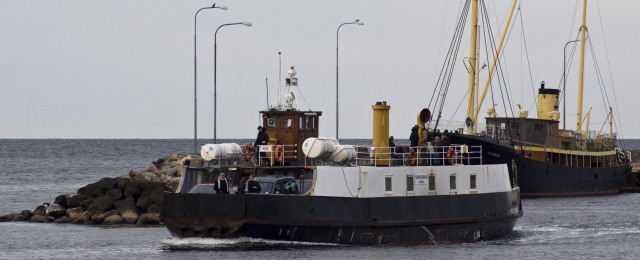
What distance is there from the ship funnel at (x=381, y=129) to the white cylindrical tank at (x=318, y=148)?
2382 millimetres

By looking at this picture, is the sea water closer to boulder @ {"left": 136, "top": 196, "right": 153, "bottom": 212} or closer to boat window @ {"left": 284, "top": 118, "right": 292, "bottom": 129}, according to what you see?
boulder @ {"left": 136, "top": 196, "right": 153, "bottom": 212}

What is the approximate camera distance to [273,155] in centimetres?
3812

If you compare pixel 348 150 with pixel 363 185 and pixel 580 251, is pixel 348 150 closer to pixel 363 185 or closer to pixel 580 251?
pixel 363 185

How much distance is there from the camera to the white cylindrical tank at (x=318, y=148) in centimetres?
3581

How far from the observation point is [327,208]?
35.1 metres

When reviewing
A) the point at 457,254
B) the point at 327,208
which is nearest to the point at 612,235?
the point at 457,254

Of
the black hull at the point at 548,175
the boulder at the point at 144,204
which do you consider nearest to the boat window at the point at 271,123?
the boulder at the point at 144,204

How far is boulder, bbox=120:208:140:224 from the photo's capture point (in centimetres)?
4659

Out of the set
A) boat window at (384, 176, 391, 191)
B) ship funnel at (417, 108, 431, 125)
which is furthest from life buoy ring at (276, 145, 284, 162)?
ship funnel at (417, 108, 431, 125)

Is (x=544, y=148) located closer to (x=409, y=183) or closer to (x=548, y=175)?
(x=548, y=175)

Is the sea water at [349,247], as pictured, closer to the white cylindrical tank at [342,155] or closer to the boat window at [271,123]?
the white cylindrical tank at [342,155]

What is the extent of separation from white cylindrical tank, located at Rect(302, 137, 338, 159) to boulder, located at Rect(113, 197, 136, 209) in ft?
45.2

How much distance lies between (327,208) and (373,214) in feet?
5.26

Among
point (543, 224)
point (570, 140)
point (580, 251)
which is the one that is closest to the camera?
point (580, 251)
